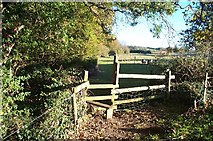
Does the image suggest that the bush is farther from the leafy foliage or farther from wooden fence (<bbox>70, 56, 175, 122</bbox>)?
wooden fence (<bbox>70, 56, 175, 122</bbox>)

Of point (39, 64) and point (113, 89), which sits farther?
point (39, 64)

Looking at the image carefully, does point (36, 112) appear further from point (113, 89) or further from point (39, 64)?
point (113, 89)

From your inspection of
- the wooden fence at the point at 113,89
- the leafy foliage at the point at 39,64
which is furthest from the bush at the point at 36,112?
the wooden fence at the point at 113,89

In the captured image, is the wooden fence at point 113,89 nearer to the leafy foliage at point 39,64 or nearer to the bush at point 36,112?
the bush at point 36,112

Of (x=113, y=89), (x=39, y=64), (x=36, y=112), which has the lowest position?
(x=36, y=112)

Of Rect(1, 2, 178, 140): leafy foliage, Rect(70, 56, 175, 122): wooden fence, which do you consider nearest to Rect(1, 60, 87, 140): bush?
Rect(1, 2, 178, 140): leafy foliage

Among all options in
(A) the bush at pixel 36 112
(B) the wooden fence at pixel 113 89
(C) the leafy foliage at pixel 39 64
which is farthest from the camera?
(B) the wooden fence at pixel 113 89

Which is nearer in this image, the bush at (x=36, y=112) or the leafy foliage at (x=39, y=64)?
the bush at (x=36, y=112)

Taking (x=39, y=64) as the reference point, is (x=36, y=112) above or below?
below

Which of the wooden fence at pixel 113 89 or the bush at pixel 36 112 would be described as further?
the wooden fence at pixel 113 89

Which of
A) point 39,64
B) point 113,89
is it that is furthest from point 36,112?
point 113,89

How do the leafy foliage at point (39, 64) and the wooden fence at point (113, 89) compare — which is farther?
the wooden fence at point (113, 89)

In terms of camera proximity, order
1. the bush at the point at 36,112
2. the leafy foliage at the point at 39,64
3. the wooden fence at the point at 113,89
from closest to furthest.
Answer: the bush at the point at 36,112 < the leafy foliage at the point at 39,64 < the wooden fence at the point at 113,89

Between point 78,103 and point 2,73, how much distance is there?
2.13m
